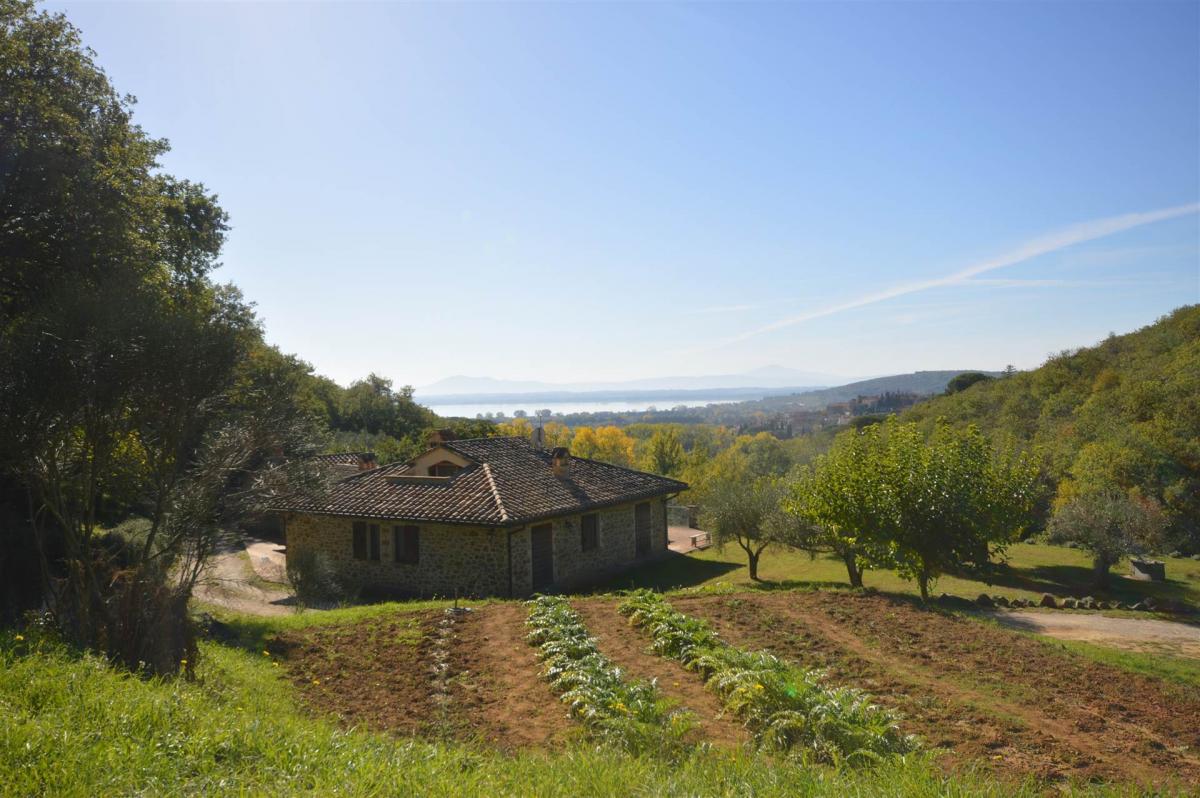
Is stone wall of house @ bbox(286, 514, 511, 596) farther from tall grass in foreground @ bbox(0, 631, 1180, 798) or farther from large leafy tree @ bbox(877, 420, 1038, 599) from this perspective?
tall grass in foreground @ bbox(0, 631, 1180, 798)

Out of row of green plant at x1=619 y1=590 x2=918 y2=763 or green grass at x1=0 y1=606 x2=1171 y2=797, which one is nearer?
green grass at x1=0 y1=606 x2=1171 y2=797

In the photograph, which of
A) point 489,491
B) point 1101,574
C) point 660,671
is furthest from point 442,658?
point 1101,574

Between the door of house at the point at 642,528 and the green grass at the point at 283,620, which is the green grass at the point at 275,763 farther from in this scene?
the door of house at the point at 642,528

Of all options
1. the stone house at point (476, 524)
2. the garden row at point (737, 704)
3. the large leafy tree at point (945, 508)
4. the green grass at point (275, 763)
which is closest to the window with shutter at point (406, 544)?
the stone house at point (476, 524)

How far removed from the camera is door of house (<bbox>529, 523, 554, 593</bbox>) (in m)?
20.4

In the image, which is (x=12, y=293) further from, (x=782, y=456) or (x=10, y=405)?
(x=782, y=456)

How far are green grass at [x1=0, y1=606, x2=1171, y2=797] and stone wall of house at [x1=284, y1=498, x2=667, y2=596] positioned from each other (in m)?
12.9

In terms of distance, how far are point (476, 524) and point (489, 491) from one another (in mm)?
1942

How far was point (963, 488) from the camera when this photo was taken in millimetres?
15539

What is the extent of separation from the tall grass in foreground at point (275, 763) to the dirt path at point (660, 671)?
1239mm

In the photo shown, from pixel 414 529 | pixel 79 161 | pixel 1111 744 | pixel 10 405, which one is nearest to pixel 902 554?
pixel 1111 744

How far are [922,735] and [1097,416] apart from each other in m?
35.2

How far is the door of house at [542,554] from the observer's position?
20.4 meters

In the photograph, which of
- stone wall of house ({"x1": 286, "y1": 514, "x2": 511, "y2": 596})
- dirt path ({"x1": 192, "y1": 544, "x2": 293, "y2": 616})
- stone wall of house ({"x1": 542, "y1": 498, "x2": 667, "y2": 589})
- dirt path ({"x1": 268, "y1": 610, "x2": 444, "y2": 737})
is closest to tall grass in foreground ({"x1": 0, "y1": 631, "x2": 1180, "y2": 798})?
dirt path ({"x1": 268, "y1": 610, "x2": 444, "y2": 737})
